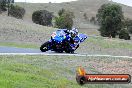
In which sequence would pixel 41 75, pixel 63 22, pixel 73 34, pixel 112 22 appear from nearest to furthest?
pixel 41 75
pixel 73 34
pixel 112 22
pixel 63 22

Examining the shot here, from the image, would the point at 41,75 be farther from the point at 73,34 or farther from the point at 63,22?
the point at 63,22

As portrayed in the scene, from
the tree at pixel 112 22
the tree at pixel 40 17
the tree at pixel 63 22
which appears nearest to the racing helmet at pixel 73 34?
the tree at pixel 112 22

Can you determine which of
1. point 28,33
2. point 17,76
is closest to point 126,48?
point 28,33

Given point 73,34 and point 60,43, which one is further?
point 73,34

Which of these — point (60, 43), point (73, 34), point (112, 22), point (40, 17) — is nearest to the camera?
point (60, 43)

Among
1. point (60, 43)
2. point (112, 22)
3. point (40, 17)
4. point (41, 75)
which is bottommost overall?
point (40, 17)

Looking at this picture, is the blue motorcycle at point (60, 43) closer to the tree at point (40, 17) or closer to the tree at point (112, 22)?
the tree at point (112, 22)

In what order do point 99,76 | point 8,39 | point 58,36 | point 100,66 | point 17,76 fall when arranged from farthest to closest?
point 8,39
point 58,36
point 100,66
point 17,76
point 99,76

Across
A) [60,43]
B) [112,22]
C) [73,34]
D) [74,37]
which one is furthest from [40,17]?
[60,43]

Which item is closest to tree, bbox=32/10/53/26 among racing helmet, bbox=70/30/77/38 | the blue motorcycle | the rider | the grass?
the rider

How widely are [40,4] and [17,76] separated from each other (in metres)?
184

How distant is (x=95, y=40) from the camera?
52094mm

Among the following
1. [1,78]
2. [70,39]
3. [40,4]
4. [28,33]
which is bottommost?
[40,4]

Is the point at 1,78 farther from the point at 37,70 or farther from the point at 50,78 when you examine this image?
the point at 37,70
